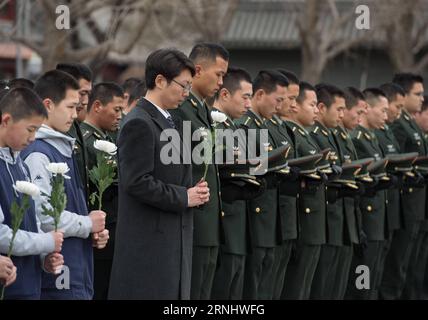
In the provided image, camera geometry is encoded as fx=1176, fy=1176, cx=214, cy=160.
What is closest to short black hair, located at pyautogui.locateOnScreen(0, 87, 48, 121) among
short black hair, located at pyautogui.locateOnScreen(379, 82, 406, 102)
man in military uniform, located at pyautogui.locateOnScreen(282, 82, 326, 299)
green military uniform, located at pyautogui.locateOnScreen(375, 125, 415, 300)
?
man in military uniform, located at pyautogui.locateOnScreen(282, 82, 326, 299)

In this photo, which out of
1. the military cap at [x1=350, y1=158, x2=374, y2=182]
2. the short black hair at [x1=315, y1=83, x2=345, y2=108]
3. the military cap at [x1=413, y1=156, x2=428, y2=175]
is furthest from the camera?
the military cap at [x1=413, y1=156, x2=428, y2=175]

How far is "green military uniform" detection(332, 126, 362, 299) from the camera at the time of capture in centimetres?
1054

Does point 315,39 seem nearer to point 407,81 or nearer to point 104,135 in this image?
point 407,81

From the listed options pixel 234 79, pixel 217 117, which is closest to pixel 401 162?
pixel 234 79

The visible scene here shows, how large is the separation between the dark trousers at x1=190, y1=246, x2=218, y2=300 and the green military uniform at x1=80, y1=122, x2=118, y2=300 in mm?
800

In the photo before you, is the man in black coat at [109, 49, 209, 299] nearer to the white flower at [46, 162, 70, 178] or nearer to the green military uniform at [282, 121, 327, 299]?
the white flower at [46, 162, 70, 178]

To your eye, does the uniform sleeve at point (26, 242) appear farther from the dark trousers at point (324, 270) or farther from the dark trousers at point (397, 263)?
the dark trousers at point (397, 263)

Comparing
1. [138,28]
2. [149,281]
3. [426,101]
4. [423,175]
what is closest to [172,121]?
[149,281]

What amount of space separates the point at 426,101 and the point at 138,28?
5370 mm

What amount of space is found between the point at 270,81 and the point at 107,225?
2000 millimetres

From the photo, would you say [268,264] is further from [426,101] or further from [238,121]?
[426,101]

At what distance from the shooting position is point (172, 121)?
24.2ft

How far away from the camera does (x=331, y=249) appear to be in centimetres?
1038

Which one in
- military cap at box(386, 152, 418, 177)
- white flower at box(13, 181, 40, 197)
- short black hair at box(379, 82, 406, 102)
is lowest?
white flower at box(13, 181, 40, 197)
